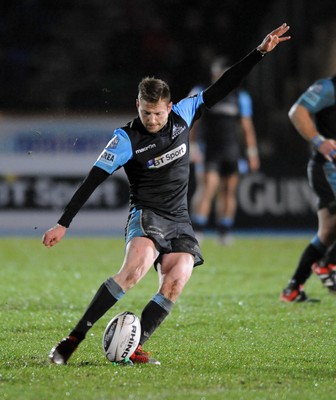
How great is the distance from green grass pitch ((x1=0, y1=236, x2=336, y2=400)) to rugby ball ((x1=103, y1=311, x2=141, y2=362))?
3.7 inches

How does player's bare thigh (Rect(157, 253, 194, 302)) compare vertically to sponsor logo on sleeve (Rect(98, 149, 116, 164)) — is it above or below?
below

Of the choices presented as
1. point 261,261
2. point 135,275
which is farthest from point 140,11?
point 135,275

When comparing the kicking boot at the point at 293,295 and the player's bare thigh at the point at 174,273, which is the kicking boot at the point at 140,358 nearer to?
the player's bare thigh at the point at 174,273

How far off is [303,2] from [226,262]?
6876 millimetres

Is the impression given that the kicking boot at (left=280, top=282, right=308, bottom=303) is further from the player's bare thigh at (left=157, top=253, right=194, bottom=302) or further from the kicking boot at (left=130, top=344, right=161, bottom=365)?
the kicking boot at (left=130, top=344, right=161, bottom=365)

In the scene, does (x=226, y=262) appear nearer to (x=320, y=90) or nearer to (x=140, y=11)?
(x=320, y=90)

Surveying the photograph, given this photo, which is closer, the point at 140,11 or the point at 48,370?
the point at 48,370

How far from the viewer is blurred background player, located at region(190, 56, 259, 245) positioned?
14.6m

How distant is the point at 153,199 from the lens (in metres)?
6.27

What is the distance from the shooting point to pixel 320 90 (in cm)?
836

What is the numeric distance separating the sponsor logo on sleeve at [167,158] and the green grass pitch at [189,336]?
119 cm

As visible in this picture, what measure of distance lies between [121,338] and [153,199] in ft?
3.16

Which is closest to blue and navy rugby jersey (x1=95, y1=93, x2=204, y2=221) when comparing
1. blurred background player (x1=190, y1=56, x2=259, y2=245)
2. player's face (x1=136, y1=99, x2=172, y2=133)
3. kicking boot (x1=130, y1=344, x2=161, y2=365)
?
player's face (x1=136, y1=99, x2=172, y2=133)

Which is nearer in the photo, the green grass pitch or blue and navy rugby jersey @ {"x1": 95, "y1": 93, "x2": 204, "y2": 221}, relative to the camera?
the green grass pitch
